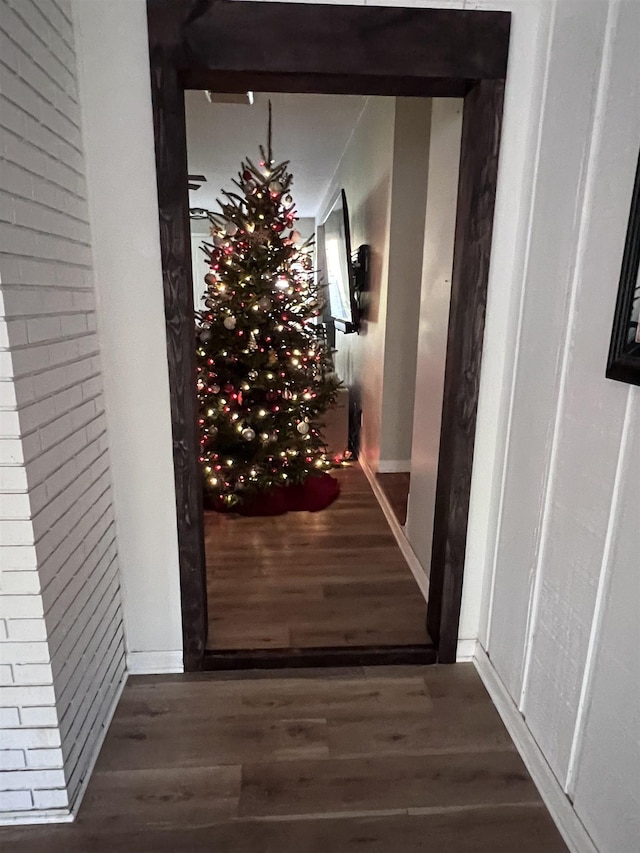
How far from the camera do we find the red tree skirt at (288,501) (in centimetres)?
314

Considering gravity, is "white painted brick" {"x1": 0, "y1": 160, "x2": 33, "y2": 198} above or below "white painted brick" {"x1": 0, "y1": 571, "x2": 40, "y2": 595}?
above

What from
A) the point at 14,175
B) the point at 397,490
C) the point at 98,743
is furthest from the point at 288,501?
the point at 14,175

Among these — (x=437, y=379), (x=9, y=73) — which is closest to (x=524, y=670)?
(x=437, y=379)

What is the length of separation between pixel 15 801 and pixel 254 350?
7.20 ft

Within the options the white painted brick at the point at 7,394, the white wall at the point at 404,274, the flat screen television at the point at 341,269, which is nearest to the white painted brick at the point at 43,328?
the white painted brick at the point at 7,394

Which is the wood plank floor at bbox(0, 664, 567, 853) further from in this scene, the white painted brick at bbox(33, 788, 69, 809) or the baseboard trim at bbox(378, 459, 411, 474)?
the baseboard trim at bbox(378, 459, 411, 474)

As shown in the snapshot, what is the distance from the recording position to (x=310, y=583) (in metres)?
2.39

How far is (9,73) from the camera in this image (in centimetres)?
110

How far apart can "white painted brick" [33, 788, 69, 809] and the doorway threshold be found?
58 centimetres

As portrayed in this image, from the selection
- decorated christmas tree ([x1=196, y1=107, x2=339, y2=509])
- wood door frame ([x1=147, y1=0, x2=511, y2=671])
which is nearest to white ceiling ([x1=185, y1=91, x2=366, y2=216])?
decorated christmas tree ([x1=196, y1=107, x2=339, y2=509])

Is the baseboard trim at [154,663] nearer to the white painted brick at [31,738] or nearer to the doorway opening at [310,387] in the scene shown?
the doorway opening at [310,387]

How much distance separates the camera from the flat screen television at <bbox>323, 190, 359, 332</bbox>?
3725 mm

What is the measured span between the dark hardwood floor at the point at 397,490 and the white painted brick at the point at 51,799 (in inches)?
73.8

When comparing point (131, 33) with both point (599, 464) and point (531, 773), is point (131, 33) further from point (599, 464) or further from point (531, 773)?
point (531, 773)
